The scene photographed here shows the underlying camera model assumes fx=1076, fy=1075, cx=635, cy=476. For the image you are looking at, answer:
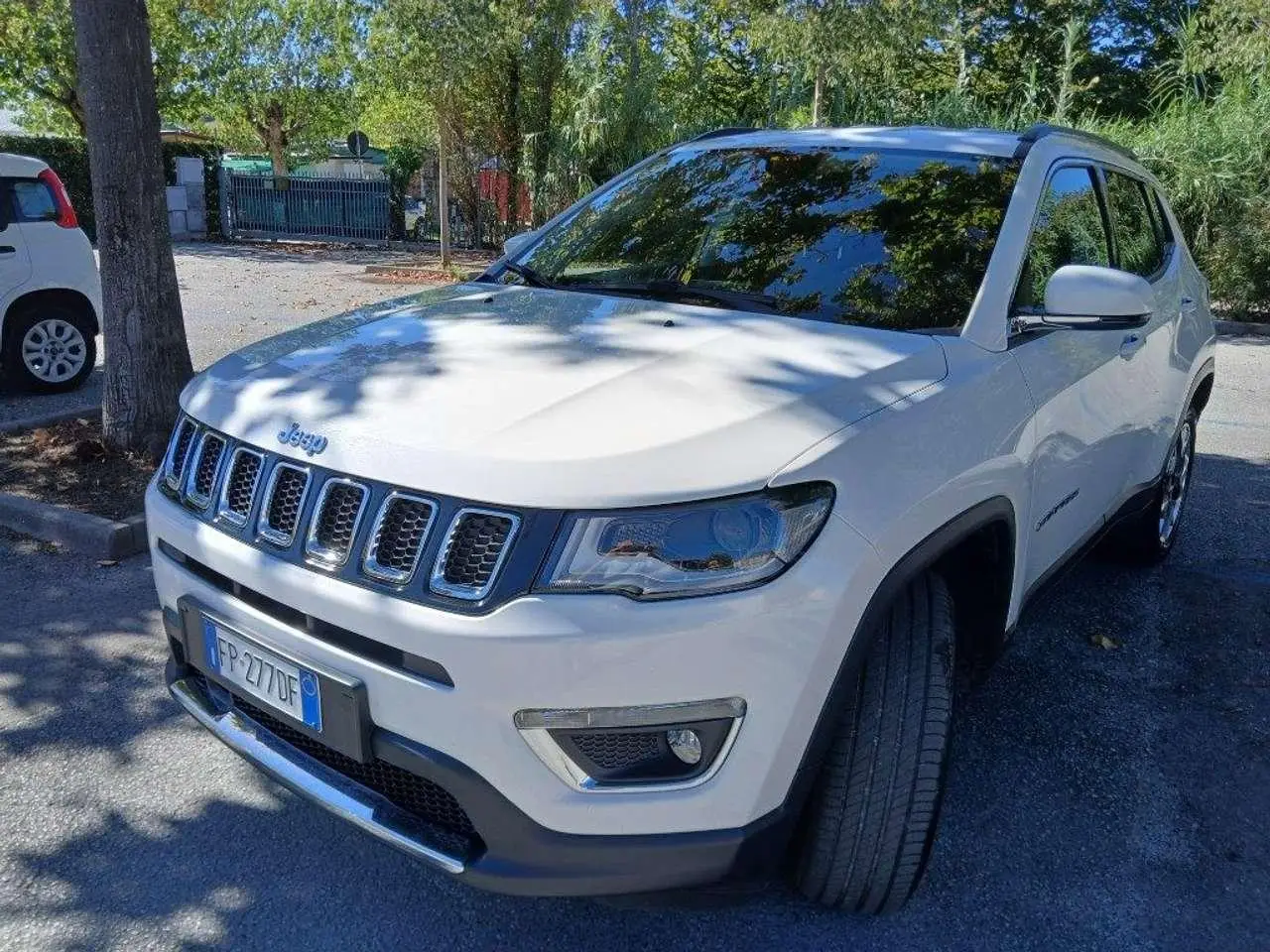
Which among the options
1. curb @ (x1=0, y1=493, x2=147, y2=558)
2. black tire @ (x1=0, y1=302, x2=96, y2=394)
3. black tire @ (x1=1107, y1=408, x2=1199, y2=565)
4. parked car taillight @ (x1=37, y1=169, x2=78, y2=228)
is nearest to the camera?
black tire @ (x1=1107, y1=408, x2=1199, y2=565)

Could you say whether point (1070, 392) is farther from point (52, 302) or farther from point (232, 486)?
point (52, 302)

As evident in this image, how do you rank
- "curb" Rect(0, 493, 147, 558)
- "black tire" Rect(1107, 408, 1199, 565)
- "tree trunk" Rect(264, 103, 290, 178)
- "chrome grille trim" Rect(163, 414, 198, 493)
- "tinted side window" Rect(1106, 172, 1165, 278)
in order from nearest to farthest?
"chrome grille trim" Rect(163, 414, 198, 493), "tinted side window" Rect(1106, 172, 1165, 278), "black tire" Rect(1107, 408, 1199, 565), "curb" Rect(0, 493, 147, 558), "tree trunk" Rect(264, 103, 290, 178)

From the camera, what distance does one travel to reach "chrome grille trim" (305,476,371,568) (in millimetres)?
2109

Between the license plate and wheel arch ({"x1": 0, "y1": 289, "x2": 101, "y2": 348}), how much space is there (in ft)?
21.1

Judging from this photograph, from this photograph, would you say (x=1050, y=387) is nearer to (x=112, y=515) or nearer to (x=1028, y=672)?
(x=1028, y=672)

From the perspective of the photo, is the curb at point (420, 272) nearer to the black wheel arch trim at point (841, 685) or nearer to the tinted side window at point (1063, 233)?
the tinted side window at point (1063, 233)

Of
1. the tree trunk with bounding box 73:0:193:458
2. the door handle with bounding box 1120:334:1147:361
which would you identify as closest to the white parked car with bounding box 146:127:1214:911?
the door handle with bounding box 1120:334:1147:361

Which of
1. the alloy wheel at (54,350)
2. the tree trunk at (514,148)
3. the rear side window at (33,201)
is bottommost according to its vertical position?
the alloy wheel at (54,350)

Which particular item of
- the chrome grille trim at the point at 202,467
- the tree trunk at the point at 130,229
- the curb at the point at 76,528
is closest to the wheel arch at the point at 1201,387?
the chrome grille trim at the point at 202,467

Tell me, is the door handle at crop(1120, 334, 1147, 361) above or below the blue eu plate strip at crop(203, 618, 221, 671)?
above

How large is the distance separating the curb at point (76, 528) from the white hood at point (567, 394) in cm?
222

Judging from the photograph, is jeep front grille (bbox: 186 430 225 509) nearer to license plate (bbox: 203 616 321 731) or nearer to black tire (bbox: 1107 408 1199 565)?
license plate (bbox: 203 616 321 731)

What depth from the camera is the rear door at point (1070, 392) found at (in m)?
2.88

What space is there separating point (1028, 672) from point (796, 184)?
1.90 meters
